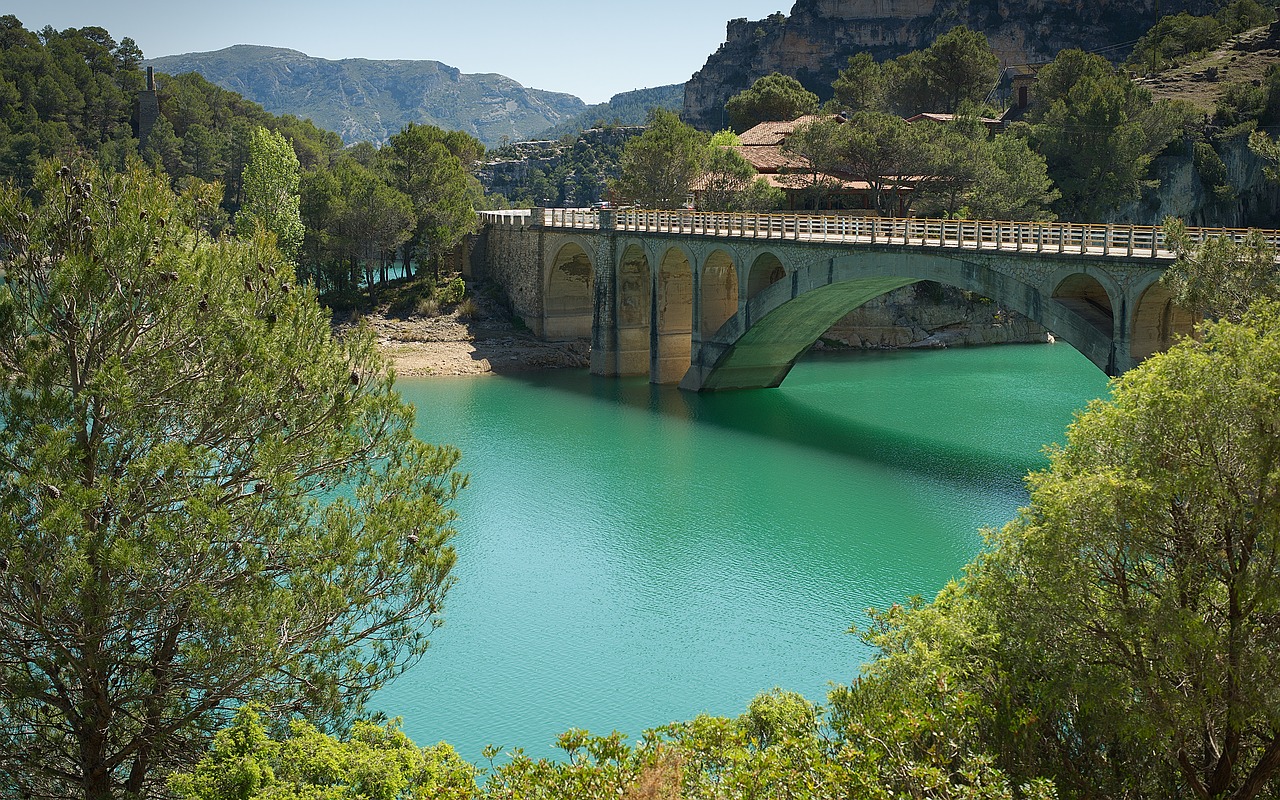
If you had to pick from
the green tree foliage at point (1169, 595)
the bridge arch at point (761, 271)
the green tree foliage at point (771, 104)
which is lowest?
the green tree foliage at point (1169, 595)

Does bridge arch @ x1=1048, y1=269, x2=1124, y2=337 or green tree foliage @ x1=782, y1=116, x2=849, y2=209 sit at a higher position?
green tree foliage @ x1=782, y1=116, x2=849, y2=209

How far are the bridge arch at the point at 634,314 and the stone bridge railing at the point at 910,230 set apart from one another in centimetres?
179

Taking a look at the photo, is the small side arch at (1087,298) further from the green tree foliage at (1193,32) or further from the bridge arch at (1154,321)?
the green tree foliage at (1193,32)

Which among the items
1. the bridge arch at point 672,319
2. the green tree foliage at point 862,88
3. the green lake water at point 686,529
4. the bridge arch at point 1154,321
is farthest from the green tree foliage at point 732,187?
the bridge arch at point 1154,321

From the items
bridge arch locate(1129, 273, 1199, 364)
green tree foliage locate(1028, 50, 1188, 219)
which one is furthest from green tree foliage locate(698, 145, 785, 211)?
bridge arch locate(1129, 273, 1199, 364)

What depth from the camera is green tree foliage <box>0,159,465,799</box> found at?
13.8 meters

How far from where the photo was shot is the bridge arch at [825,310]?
3769 cm

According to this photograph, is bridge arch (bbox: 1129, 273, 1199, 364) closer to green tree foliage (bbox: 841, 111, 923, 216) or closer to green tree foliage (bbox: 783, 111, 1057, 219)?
green tree foliage (bbox: 783, 111, 1057, 219)

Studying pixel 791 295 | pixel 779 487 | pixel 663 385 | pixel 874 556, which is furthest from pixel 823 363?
pixel 874 556

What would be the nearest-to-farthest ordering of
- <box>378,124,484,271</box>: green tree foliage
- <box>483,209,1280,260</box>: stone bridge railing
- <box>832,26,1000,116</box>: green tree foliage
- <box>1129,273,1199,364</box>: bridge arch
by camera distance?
<box>1129,273,1199,364</box>: bridge arch → <box>483,209,1280,260</box>: stone bridge railing → <box>378,124,484,271</box>: green tree foliage → <box>832,26,1000,116</box>: green tree foliage

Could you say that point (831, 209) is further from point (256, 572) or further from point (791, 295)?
point (256, 572)

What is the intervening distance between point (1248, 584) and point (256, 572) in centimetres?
1071

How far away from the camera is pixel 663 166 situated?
231 ft

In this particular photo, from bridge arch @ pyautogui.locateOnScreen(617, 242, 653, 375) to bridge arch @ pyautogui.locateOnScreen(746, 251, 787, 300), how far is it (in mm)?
7121
